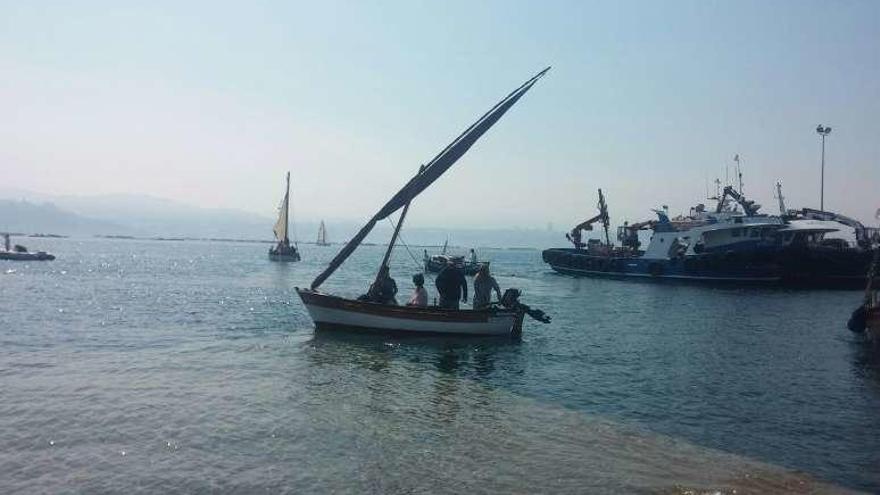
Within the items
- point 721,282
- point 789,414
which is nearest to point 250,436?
point 789,414

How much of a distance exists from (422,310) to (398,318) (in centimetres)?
102

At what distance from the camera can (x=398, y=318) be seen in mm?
24984

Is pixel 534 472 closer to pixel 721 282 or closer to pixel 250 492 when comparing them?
pixel 250 492

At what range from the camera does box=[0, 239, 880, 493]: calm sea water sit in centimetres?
1066

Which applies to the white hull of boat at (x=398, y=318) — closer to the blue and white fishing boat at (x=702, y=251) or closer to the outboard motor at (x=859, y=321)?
the outboard motor at (x=859, y=321)

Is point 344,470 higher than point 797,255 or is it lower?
lower

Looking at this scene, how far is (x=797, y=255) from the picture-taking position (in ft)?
195

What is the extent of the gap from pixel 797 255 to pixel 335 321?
162ft

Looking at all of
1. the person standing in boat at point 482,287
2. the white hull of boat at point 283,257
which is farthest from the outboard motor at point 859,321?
the white hull of boat at point 283,257

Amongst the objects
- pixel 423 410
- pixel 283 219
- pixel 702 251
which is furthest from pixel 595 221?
pixel 423 410

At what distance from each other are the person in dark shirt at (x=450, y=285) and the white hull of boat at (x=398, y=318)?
2.21 feet

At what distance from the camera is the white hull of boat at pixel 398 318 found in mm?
24828

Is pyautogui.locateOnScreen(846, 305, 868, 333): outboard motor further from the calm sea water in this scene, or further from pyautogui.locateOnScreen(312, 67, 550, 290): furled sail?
pyautogui.locateOnScreen(312, 67, 550, 290): furled sail

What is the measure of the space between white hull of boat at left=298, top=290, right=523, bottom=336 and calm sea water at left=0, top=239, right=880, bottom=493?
71cm
